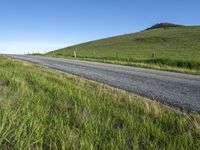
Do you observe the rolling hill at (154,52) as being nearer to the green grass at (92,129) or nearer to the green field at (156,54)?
the green field at (156,54)

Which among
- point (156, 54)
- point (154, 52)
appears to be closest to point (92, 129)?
point (156, 54)

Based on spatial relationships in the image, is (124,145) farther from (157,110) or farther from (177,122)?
(157,110)

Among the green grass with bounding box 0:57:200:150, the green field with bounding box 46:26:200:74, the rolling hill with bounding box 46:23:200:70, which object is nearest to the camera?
the green grass with bounding box 0:57:200:150

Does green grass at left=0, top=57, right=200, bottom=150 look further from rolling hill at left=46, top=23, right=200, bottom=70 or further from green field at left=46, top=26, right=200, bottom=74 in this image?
rolling hill at left=46, top=23, right=200, bottom=70

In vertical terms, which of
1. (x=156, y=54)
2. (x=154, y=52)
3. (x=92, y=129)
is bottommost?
(x=156, y=54)

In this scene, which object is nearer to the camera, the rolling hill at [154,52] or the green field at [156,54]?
the green field at [156,54]

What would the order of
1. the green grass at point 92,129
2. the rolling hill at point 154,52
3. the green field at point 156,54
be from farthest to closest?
the rolling hill at point 154,52 < the green field at point 156,54 < the green grass at point 92,129

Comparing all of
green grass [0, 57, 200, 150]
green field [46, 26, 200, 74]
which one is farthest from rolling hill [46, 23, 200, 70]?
green grass [0, 57, 200, 150]

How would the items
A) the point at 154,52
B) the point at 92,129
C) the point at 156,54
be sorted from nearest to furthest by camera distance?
the point at 92,129, the point at 156,54, the point at 154,52

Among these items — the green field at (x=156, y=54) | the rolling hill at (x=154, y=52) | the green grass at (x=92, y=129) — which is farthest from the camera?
the rolling hill at (x=154, y=52)

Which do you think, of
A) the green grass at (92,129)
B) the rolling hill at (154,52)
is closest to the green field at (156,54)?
the rolling hill at (154,52)

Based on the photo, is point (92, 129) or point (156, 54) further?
point (156, 54)

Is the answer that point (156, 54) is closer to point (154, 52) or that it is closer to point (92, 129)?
point (154, 52)

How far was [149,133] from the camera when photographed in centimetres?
332
